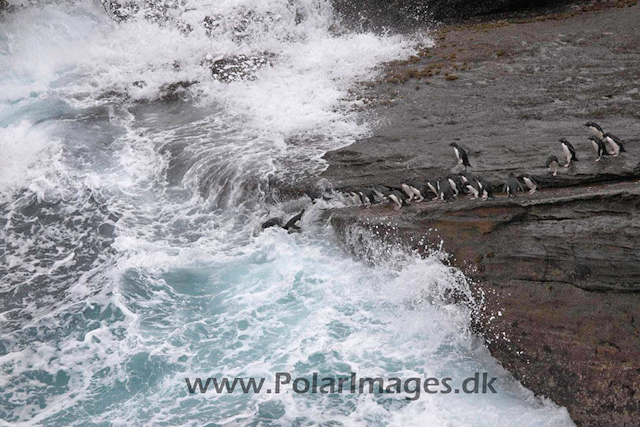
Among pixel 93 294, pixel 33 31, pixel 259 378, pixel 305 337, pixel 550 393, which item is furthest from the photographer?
pixel 33 31

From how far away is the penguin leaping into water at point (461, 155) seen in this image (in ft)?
40.0

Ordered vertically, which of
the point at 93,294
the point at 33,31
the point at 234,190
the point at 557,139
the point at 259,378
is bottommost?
the point at 259,378

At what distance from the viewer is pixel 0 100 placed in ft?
67.7

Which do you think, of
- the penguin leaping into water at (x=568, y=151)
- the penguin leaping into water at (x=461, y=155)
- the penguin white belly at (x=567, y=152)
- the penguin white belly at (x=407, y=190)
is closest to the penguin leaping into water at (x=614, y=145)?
the penguin leaping into water at (x=568, y=151)

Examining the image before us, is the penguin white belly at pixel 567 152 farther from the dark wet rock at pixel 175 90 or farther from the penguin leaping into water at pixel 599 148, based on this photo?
the dark wet rock at pixel 175 90

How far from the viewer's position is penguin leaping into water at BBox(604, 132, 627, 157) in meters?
11.2

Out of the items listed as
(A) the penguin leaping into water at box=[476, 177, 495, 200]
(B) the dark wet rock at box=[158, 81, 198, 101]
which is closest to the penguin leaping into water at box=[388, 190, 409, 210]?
(A) the penguin leaping into water at box=[476, 177, 495, 200]

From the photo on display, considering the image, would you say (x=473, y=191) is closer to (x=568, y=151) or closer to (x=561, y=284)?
(x=568, y=151)

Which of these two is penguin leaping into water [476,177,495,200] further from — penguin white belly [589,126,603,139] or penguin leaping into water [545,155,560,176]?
penguin white belly [589,126,603,139]

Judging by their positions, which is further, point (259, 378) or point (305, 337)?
point (305, 337)

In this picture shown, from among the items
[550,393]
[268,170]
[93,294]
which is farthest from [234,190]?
[550,393]

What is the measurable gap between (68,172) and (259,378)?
29.7ft

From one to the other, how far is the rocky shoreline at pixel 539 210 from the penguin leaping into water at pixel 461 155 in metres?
0.26

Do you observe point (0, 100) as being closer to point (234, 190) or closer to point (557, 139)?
point (234, 190)
